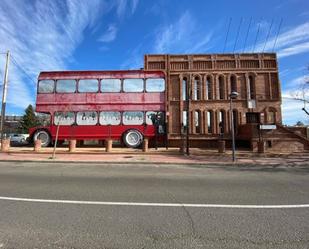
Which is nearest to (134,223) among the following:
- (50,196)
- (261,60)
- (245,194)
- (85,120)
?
(50,196)

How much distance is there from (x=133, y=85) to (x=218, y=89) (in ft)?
33.1

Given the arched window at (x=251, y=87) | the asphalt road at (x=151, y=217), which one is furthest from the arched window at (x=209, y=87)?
the asphalt road at (x=151, y=217)

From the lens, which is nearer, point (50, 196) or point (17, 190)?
point (50, 196)

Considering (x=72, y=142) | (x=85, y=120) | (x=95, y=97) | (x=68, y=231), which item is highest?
(x=95, y=97)

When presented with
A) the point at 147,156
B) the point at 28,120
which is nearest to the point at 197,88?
the point at 147,156

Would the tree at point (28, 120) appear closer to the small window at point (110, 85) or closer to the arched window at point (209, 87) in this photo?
the small window at point (110, 85)

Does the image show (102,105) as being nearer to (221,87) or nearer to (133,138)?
(133,138)

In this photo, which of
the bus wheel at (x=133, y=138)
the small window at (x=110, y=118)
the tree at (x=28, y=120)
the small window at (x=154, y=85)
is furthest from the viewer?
the tree at (x=28, y=120)

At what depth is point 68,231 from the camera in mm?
4734

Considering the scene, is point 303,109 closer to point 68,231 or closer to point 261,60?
point 261,60

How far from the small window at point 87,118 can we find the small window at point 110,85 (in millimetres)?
2350

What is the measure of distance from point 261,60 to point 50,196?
28.4m

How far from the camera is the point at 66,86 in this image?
25.7 meters

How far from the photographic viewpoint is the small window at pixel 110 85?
25502 mm
